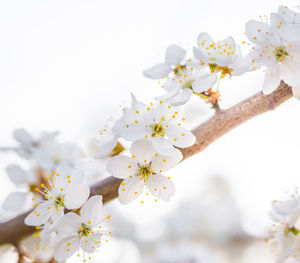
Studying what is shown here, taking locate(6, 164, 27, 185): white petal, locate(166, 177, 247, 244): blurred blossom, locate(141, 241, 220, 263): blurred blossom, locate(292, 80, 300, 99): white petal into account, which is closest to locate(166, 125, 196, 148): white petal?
locate(292, 80, 300, 99): white petal

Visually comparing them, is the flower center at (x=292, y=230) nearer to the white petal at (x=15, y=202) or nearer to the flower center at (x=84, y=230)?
the flower center at (x=84, y=230)

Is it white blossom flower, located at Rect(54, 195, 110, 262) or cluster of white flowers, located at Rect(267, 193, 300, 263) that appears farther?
cluster of white flowers, located at Rect(267, 193, 300, 263)

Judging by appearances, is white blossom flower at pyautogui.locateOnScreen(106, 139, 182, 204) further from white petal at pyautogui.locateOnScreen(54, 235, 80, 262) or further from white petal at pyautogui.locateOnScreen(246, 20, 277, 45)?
white petal at pyautogui.locateOnScreen(246, 20, 277, 45)

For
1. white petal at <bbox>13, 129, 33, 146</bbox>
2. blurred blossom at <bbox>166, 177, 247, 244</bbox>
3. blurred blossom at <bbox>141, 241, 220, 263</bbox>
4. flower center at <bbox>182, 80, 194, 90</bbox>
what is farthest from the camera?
blurred blossom at <bbox>166, 177, 247, 244</bbox>

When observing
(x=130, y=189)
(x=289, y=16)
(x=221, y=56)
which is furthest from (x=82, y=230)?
(x=289, y=16)

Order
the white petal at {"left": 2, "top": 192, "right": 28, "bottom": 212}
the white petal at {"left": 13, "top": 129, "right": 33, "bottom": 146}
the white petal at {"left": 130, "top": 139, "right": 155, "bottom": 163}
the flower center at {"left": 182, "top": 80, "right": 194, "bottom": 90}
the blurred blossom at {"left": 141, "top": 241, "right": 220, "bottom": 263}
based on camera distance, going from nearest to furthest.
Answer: the white petal at {"left": 130, "top": 139, "right": 155, "bottom": 163} < the flower center at {"left": 182, "top": 80, "right": 194, "bottom": 90} < the white petal at {"left": 2, "top": 192, "right": 28, "bottom": 212} < the white petal at {"left": 13, "top": 129, "right": 33, "bottom": 146} < the blurred blossom at {"left": 141, "top": 241, "right": 220, "bottom": 263}

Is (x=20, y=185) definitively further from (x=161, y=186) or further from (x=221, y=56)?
(x=221, y=56)

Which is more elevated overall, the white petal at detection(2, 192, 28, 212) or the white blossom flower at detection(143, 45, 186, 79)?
the white blossom flower at detection(143, 45, 186, 79)

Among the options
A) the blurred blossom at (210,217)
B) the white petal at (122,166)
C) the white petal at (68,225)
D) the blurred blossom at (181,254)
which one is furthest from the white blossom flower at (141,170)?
the blurred blossom at (210,217)
